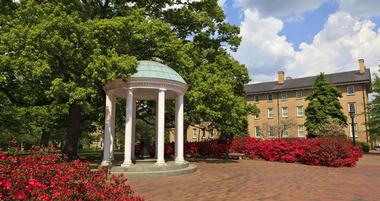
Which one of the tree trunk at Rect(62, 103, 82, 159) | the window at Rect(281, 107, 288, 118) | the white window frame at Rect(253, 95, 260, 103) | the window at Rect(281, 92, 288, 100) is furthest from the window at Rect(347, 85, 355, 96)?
the tree trunk at Rect(62, 103, 82, 159)

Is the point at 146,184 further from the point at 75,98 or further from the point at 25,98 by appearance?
the point at 25,98

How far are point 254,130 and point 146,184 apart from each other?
175 feet

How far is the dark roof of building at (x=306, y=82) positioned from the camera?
53.0 meters

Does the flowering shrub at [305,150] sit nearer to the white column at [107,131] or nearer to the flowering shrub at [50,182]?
the white column at [107,131]

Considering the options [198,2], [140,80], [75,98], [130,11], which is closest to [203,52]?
[198,2]

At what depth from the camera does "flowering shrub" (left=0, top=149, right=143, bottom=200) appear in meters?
4.60

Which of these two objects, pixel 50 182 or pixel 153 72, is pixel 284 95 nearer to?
pixel 153 72

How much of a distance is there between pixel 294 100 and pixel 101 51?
48340mm

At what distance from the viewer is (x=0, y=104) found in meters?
24.0

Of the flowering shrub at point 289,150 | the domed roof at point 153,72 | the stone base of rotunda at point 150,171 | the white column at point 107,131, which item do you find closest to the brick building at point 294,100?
the flowering shrub at point 289,150

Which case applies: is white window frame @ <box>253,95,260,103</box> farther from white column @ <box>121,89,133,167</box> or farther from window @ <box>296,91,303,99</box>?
white column @ <box>121,89,133,167</box>

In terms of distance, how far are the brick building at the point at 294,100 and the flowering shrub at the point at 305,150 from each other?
29.2 meters

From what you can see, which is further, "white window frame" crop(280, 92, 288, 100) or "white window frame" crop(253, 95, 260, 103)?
"white window frame" crop(253, 95, 260, 103)

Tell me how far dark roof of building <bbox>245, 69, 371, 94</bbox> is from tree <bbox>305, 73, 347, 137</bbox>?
27.8 ft
